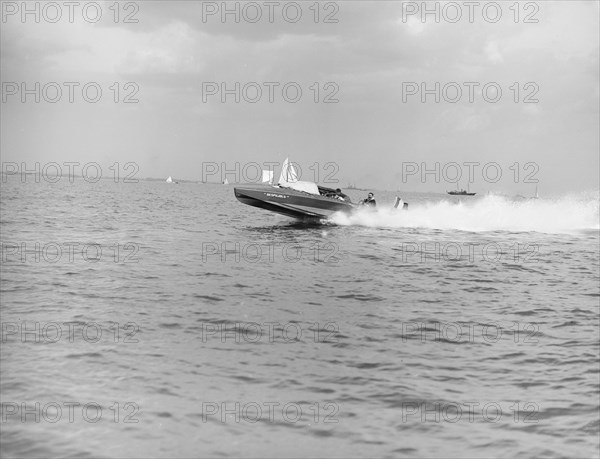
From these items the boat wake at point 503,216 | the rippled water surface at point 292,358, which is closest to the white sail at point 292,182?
the boat wake at point 503,216

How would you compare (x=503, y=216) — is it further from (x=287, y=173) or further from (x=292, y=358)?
(x=292, y=358)

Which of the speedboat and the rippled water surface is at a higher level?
the speedboat

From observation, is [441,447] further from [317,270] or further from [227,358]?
[317,270]

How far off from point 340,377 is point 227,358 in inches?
81.5

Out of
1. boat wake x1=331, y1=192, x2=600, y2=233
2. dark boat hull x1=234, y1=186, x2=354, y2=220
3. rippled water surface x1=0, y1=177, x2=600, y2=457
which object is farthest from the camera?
boat wake x1=331, y1=192, x2=600, y2=233

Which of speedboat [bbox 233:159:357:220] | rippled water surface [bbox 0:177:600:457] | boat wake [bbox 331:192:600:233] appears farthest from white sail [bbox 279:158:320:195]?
rippled water surface [bbox 0:177:600:457]

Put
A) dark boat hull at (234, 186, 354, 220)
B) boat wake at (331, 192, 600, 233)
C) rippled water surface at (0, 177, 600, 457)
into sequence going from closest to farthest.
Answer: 1. rippled water surface at (0, 177, 600, 457)
2. dark boat hull at (234, 186, 354, 220)
3. boat wake at (331, 192, 600, 233)

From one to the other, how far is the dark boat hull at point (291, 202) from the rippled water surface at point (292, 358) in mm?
12212

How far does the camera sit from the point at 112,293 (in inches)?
605

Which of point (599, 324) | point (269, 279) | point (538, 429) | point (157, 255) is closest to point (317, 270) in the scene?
point (269, 279)

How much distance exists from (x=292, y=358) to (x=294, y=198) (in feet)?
85.6

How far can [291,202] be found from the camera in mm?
36000

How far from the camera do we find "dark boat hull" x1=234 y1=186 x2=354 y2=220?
35.2 meters

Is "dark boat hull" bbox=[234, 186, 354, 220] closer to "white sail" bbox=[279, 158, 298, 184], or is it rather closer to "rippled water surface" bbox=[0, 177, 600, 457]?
"white sail" bbox=[279, 158, 298, 184]
